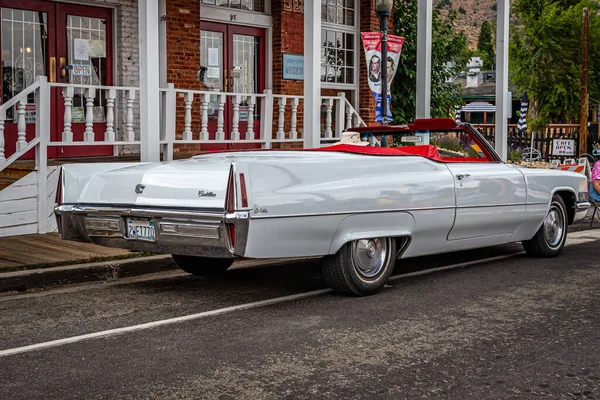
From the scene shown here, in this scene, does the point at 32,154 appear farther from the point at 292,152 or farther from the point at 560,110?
the point at 560,110

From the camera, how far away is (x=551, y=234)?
9.26m

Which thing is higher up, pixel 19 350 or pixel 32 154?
pixel 32 154

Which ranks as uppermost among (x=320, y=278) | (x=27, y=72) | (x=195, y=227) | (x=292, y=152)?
(x=27, y=72)

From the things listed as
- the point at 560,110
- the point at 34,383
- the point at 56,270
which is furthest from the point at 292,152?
the point at 560,110

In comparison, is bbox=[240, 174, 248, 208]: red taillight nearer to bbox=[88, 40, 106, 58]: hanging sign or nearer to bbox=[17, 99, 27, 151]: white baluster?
bbox=[17, 99, 27, 151]: white baluster

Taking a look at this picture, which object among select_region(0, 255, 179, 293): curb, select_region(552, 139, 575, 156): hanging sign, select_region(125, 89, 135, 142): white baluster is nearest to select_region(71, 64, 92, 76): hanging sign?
select_region(125, 89, 135, 142): white baluster

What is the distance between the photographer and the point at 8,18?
1278 cm

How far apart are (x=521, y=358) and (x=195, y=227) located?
2.50 meters

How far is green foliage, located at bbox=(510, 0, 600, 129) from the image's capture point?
→ 45.3 m

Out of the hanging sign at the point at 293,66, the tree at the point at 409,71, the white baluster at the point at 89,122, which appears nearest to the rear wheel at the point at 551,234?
the white baluster at the point at 89,122

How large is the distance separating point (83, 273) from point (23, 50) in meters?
6.24

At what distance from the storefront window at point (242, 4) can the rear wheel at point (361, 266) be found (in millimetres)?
9642

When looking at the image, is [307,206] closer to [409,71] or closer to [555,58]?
[409,71]

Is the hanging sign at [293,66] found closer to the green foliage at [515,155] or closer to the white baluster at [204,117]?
the white baluster at [204,117]
